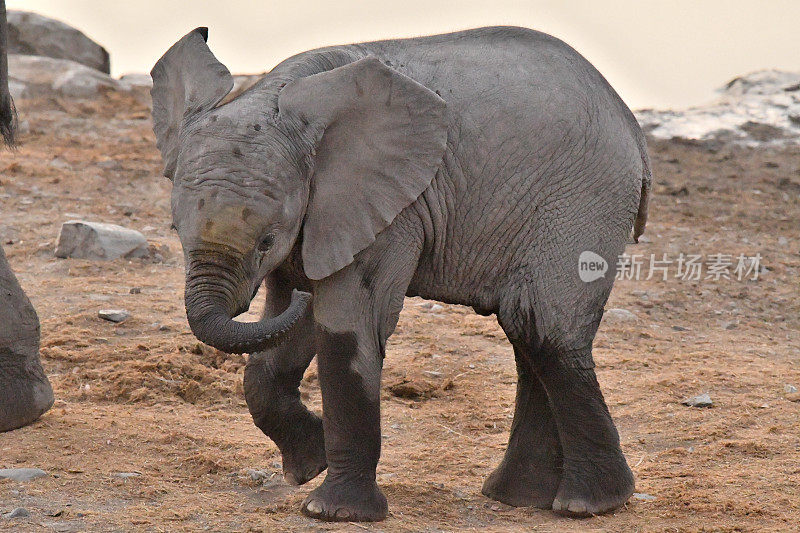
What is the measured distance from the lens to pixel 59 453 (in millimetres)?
5309

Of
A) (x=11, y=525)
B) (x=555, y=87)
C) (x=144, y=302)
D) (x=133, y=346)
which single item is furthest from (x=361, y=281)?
(x=144, y=302)

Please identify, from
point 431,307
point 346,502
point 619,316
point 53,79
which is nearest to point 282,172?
point 346,502

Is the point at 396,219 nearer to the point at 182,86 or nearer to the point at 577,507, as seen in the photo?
the point at 182,86

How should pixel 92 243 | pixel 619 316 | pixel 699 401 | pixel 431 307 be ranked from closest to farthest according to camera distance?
pixel 699 401
pixel 431 307
pixel 619 316
pixel 92 243

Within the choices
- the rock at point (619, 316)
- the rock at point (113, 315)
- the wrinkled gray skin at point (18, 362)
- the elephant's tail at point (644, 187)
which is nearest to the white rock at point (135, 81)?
the rock at point (113, 315)

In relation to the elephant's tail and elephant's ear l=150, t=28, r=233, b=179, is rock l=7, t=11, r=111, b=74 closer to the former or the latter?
elephant's ear l=150, t=28, r=233, b=179

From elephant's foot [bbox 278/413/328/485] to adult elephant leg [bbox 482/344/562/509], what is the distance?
780mm

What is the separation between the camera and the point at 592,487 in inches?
193

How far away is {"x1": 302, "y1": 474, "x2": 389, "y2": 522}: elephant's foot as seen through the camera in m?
4.56

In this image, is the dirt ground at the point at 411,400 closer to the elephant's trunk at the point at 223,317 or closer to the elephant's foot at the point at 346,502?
the elephant's foot at the point at 346,502

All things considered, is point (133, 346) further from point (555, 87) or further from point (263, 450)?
point (555, 87)

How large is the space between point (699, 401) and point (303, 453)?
2545mm

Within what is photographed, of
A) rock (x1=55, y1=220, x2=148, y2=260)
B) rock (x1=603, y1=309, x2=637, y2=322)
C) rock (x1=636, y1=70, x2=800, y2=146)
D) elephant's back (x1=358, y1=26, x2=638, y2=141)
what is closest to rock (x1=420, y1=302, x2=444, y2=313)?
rock (x1=603, y1=309, x2=637, y2=322)

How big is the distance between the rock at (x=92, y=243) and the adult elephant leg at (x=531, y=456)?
15.4 ft
